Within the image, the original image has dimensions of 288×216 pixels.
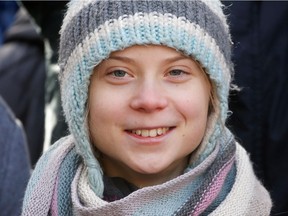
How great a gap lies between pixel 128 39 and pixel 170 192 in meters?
0.38

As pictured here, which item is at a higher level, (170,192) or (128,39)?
(128,39)

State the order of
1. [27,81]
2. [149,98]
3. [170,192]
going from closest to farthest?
[149,98] → [170,192] → [27,81]

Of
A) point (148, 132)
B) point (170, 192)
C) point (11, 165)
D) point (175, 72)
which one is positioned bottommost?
point (11, 165)

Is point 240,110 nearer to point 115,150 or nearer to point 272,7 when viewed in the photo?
point 272,7

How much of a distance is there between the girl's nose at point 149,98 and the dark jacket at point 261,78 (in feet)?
2.67

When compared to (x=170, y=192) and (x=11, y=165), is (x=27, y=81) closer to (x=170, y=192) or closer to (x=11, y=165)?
(x=11, y=165)

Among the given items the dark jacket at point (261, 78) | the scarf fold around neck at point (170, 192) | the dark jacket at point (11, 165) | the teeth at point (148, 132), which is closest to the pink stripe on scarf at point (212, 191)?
the scarf fold around neck at point (170, 192)

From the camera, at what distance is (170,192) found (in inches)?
77.5

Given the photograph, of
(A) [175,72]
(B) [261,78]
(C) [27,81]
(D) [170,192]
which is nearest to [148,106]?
(A) [175,72]

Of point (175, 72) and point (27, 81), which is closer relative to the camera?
point (175, 72)

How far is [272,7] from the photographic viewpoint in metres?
2.69

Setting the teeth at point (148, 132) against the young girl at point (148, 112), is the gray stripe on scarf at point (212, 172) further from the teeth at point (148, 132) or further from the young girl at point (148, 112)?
the teeth at point (148, 132)

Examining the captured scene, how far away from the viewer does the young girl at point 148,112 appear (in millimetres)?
1909

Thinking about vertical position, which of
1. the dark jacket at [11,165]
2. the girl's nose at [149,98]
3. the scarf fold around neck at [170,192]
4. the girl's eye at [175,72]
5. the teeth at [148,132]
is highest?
the girl's eye at [175,72]
